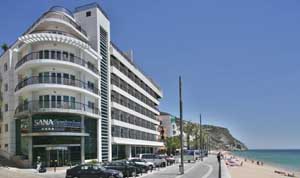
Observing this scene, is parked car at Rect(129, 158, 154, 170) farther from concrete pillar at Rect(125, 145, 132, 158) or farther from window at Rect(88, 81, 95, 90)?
concrete pillar at Rect(125, 145, 132, 158)

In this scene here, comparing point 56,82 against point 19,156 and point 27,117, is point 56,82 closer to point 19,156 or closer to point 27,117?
point 27,117

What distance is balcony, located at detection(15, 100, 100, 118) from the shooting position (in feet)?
161

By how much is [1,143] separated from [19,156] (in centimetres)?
841

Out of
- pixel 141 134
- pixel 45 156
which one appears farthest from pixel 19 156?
pixel 141 134

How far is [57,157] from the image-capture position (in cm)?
5022

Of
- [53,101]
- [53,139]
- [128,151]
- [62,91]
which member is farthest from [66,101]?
[128,151]

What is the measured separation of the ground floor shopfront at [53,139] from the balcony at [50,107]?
78cm

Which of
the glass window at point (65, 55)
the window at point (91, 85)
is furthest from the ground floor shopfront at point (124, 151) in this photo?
the glass window at point (65, 55)

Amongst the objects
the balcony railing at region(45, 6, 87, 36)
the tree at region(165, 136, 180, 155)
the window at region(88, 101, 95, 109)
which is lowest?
the tree at region(165, 136, 180, 155)

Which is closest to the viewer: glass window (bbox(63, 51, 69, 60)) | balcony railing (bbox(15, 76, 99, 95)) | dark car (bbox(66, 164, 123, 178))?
dark car (bbox(66, 164, 123, 178))

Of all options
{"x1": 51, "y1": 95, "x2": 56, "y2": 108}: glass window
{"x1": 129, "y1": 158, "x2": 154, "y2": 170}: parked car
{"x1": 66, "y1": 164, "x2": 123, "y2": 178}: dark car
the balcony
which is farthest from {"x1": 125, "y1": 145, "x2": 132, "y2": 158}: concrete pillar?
{"x1": 66, "y1": 164, "x2": 123, "y2": 178}: dark car

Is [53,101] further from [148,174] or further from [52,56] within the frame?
[148,174]

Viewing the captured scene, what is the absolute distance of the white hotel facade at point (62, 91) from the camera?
5016 cm

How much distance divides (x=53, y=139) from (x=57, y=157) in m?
2.17
